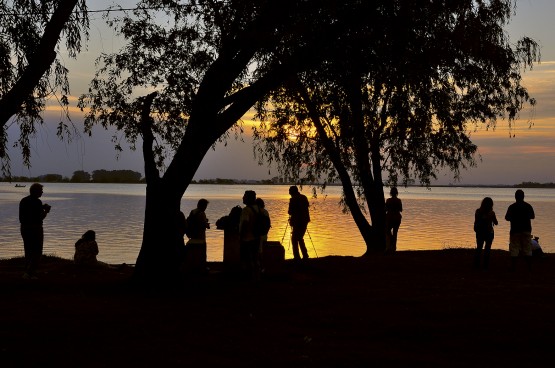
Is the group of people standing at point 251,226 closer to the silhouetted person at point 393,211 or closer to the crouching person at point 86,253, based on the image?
the crouching person at point 86,253

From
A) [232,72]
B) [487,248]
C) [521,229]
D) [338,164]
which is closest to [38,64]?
[232,72]

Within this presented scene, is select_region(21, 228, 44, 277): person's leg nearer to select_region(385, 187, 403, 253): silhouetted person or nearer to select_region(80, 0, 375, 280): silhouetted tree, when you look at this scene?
select_region(80, 0, 375, 280): silhouetted tree

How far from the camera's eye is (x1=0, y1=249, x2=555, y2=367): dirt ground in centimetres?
807

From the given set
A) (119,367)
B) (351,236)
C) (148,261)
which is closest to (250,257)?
(148,261)

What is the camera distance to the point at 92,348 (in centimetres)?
839

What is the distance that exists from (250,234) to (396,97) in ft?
13.4

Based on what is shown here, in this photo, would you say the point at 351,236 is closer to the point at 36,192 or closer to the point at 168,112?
the point at 168,112

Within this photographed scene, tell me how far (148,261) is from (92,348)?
16.6 feet

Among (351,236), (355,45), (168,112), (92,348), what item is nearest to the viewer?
(92,348)

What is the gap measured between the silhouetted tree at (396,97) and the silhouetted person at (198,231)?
3623 millimetres

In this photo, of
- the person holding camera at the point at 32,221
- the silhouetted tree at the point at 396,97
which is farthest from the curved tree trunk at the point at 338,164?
the person holding camera at the point at 32,221

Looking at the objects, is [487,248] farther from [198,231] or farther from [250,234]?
[198,231]

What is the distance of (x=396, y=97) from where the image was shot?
1438 cm

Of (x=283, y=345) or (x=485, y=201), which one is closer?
(x=283, y=345)
